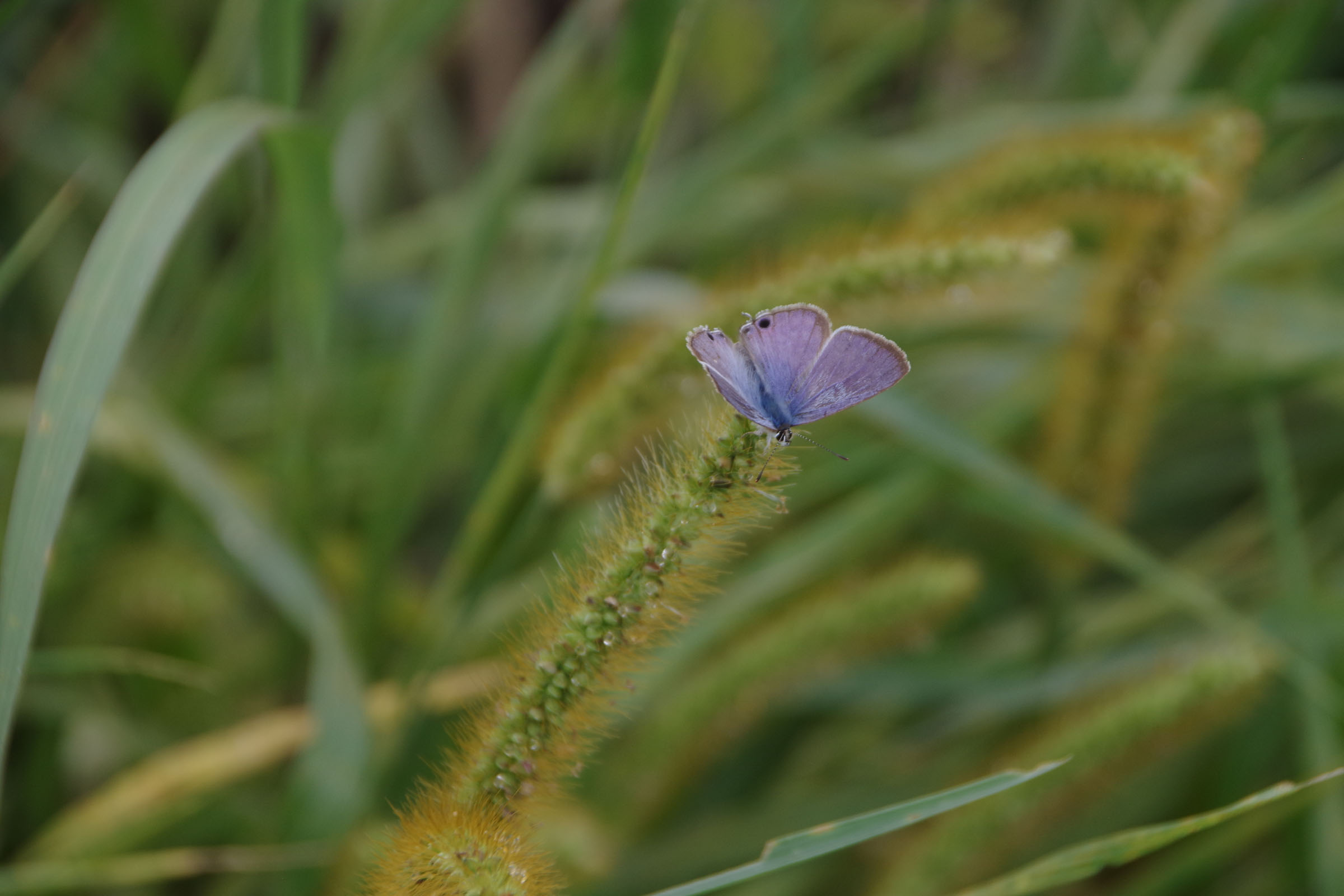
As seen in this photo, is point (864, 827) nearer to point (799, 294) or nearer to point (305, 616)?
point (799, 294)

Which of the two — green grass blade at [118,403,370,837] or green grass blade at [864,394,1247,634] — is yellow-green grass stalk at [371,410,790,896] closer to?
green grass blade at [118,403,370,837]

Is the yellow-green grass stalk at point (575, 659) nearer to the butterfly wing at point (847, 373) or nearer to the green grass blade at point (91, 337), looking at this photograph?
the butterfly wing at point (847, 373)

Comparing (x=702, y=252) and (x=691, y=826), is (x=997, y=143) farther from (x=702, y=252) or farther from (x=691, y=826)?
(x=691, y=826)

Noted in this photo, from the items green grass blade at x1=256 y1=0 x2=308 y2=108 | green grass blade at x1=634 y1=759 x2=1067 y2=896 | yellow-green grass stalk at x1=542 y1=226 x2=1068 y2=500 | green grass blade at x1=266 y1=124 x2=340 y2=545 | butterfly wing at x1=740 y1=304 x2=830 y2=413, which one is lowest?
green grass blade at x1=634 y1=759 x2=1067 y2=896

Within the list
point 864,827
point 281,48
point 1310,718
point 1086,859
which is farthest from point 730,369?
point 1310,718

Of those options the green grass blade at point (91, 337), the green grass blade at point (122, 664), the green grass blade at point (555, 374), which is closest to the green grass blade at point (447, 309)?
the green grass blade at point (555, 374)

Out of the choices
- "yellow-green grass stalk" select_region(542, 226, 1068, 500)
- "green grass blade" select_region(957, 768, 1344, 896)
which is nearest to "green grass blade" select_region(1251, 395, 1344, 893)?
"yellow-green grass stalk" select_region(542, 226, 1068, 500)

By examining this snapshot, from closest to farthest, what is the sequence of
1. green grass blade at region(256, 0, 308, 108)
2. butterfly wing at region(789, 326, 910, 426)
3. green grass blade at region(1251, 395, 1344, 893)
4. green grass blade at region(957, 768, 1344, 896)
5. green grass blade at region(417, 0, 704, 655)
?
1. butterfly wing at region(789, 326, 910, 426)
2. green grass blade at region(957, 768, 1344, 896)
3. green grass blade at region(417, 0, 704, 655)
4. green grass blade at region(256, 0, 308, 108)
5. green grass blade at region(1251, 395, 1344, 893)
